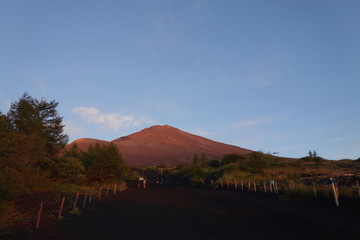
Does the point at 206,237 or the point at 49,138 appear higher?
the point at 49,138

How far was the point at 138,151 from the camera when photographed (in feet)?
352

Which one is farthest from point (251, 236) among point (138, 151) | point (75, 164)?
point (138, 151)

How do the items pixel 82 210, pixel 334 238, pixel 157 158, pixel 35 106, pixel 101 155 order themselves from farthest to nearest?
1. pixel 157 158
2. pixel 101 155
3. pixel 35 106
4. pixel 82 210
5. pixel 334 238

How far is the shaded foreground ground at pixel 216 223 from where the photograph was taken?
8.88m

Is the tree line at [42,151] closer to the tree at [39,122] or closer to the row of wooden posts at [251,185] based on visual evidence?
the tree at [39,122]

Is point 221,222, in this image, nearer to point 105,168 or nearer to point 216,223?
point 216,223

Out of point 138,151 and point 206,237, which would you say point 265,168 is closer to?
point 206,237

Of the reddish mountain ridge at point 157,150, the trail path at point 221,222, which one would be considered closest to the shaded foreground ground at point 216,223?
the trail path at point 221,222

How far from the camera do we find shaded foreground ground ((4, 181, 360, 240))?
8.88 metres

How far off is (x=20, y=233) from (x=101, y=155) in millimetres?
20176

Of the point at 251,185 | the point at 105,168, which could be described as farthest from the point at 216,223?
the point at 105,168

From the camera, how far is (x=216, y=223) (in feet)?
35.7

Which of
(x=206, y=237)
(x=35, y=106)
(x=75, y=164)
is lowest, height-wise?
(x=206, y=237)

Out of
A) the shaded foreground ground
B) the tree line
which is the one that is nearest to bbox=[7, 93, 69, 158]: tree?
the tree line
